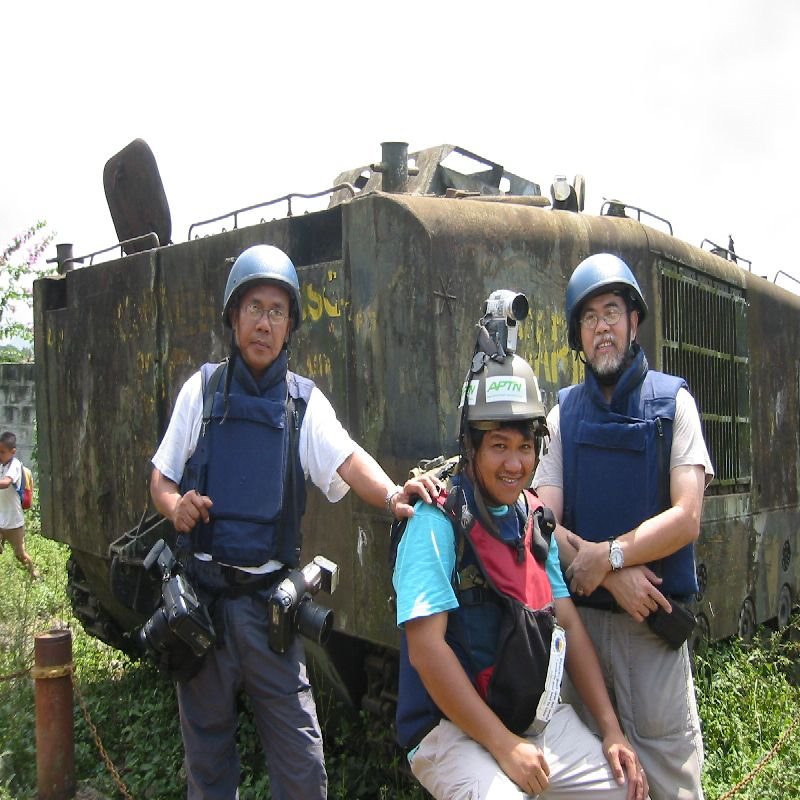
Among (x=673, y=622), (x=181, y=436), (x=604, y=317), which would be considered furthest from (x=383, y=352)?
(x=673, y=622)

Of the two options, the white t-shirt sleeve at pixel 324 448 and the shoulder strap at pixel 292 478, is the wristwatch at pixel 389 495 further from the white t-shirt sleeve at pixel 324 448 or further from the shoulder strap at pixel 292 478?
the shoulder strap at pixel 292 478

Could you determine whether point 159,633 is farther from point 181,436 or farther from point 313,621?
point 181,436

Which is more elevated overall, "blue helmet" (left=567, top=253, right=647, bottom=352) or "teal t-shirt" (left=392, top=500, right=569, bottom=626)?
"blue helmet" (left=567, top=253, right=647, bottom=352)

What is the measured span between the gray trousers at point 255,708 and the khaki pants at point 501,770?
733mm

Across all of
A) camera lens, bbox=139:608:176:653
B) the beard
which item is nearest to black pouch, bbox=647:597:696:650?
the beard

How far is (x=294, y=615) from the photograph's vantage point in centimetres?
315

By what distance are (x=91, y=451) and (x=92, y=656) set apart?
6.36 feet

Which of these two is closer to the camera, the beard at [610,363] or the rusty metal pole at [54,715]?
the beard at [610,363]

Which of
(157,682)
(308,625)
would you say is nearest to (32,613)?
(157,682)

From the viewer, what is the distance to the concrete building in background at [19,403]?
47.0ft

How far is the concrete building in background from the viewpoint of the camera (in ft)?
47.0

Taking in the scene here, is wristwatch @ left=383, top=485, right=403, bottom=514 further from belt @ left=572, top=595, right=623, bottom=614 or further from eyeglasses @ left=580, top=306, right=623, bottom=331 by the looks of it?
eyeglasses @ left=580, top=306, right=623, bottom=331

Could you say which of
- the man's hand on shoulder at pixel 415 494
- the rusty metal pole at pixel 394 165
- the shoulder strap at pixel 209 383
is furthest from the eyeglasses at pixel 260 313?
the rusty metal pole at pixel 394 165

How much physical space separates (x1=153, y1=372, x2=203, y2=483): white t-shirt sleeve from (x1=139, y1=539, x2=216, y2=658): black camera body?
38cm
